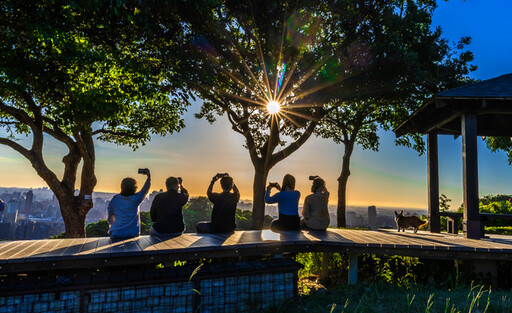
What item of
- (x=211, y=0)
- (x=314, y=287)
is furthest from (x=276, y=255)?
(x=211, y=0)

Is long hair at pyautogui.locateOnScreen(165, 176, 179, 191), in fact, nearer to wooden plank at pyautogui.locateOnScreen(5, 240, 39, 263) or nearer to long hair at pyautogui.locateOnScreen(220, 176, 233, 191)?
long hair at pyautogui.locateOnScreen(220, 176, 233, 191)

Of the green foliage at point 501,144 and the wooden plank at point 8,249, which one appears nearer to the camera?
the wooden plank at point 8,249

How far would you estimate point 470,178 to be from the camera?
7918mm

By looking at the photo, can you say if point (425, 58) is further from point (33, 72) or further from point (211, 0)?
point (33, 72)

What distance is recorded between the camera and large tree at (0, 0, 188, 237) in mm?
8102

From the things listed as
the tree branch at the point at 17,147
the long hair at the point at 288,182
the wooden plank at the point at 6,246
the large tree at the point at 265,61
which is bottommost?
the wooden plank at the point at 6,246

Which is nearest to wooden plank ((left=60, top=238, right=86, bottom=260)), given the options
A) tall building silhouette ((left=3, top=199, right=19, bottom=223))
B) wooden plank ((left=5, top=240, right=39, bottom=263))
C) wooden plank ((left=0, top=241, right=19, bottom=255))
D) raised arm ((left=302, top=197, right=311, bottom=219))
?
wooden plank ((left=5, top=240, right=39, bottom=263))

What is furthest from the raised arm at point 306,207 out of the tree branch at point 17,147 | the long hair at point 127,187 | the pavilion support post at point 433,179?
the tree branch at point 17,147

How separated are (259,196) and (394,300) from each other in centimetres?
978

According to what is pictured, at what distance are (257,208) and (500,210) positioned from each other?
12389 mm

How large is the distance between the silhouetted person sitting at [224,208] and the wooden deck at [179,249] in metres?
0.85

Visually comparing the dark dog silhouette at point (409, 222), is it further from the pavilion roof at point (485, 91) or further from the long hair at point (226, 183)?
the long hair at point (226, 183)

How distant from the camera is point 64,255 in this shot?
15.2 ft

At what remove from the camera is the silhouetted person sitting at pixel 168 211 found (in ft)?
22.5
